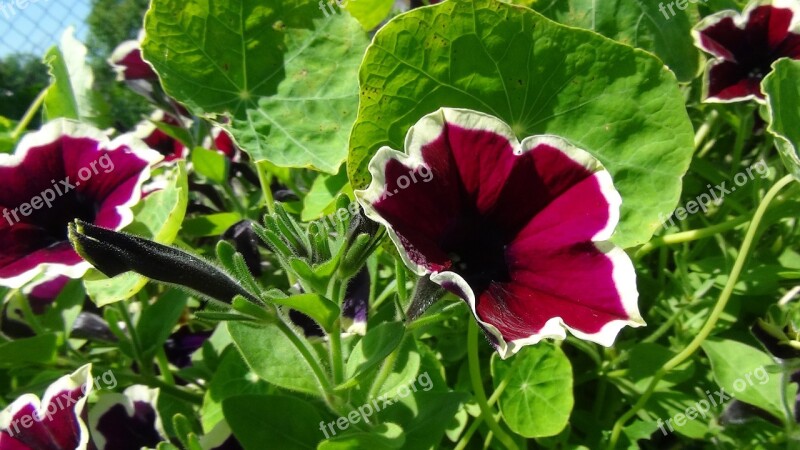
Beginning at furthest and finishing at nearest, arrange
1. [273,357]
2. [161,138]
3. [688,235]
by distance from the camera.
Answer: [161,138]
[688,235]
[273,357]

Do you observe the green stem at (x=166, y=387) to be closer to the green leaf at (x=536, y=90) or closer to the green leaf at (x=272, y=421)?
the green leaf at (x=272, y=421)

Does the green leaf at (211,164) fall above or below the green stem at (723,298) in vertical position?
above

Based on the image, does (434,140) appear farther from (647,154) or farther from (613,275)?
(647,154)

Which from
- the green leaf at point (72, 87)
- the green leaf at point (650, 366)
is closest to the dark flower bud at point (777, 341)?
the green leaf at point (650, 366)

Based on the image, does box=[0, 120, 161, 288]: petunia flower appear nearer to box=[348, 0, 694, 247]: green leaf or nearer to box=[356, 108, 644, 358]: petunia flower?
box=[348, 0, 694, 247]: green leaf

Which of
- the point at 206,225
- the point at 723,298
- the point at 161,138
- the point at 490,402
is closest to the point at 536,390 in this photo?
the point at 490,402

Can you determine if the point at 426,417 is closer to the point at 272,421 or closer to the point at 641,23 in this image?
the point at 272,421

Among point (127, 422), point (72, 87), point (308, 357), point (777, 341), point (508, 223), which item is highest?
point (72, 87)

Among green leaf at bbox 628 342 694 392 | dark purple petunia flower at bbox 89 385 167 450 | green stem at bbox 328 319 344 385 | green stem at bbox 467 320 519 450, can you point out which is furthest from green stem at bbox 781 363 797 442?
dark purple petunia flower at bbox 89 385 167 450
